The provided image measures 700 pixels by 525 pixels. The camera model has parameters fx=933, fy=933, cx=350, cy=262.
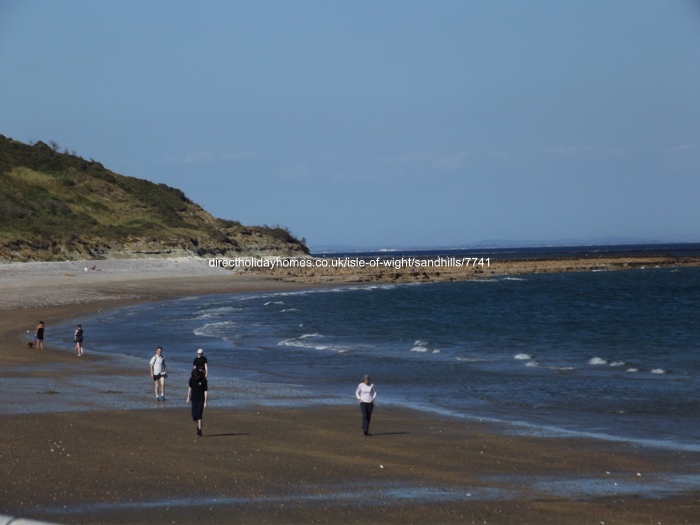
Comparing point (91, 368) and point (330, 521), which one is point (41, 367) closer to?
point (91, 368)

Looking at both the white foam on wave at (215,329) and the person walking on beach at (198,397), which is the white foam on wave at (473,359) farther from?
the person walking on beach at (198,397)

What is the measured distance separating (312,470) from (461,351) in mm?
20198

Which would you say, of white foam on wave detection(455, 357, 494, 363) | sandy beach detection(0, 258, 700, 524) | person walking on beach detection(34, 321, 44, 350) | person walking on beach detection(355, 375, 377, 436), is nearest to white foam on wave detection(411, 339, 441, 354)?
white foam on wave detection(455, 357, 494, 363)

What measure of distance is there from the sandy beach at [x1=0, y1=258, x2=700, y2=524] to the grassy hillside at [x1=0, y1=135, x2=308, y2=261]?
2307 inches

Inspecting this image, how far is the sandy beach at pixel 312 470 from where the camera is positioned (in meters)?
11.4

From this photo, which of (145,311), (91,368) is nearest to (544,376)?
(91,368)

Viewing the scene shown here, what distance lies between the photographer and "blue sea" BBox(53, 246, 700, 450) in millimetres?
20875

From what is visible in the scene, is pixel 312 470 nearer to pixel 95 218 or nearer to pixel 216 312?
pixel 216 312

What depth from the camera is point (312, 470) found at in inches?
549

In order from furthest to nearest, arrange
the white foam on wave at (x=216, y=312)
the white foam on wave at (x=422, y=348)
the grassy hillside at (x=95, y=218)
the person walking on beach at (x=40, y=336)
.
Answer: the grassy hillside at (x=95, y=218)
the white foam on wave at (x=216, y=312)
the white foam on wave at (x=422, y=348)
the person walking on beach at (x=40, y=336)

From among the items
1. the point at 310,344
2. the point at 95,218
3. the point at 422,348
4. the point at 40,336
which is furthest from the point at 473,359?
the point at 95,218

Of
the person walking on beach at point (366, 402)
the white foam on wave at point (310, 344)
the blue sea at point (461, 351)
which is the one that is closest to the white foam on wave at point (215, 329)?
the blue sea at point (461, 351)

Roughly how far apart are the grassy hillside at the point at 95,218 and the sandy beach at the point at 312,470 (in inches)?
2307

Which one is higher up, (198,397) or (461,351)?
(198,397)
